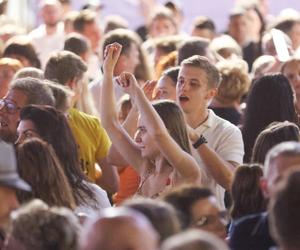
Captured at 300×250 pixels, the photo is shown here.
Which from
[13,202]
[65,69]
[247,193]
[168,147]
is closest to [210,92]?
[65,69]

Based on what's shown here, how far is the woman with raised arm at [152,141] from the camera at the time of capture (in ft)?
26.8

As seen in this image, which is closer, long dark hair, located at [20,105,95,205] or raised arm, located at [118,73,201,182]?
long dark hair, located at [20,105,95,205]

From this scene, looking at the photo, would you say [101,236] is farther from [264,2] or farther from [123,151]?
[264,2]

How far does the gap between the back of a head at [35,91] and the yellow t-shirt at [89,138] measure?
8.5 inches

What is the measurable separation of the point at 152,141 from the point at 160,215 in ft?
7.85

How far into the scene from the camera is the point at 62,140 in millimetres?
8258

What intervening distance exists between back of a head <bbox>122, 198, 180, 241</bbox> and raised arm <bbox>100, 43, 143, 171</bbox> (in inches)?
107

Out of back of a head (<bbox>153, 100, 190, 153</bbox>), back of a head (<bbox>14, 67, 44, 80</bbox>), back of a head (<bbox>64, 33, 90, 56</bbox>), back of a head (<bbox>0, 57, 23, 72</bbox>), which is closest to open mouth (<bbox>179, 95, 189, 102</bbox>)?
back of a head (<bbox>153, 100, 190, 153</bbox>)

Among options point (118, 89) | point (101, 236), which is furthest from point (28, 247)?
point (118, 89)

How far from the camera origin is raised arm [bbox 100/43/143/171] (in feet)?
29.0

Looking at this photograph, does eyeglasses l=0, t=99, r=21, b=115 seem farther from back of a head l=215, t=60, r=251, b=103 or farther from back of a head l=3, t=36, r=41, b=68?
back of a head l=3, t=36, r=41, b=68

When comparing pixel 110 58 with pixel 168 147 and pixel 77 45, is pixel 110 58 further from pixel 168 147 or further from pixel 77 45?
pixel 77 45

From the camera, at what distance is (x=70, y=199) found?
7547 millimetres

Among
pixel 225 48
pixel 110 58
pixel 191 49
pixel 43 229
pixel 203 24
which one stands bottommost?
pixel 203 24
